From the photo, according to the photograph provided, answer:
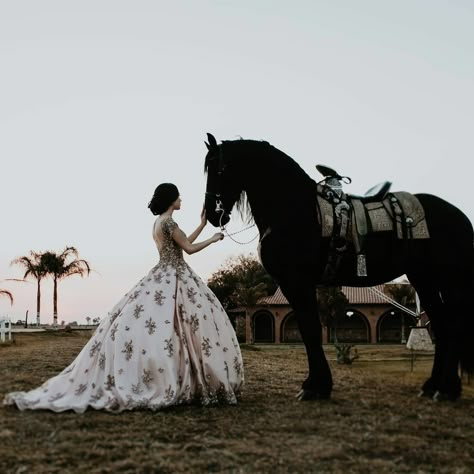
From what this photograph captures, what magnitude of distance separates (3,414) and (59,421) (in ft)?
2.23

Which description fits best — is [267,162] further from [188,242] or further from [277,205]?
[188,242]

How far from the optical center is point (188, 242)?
663cm

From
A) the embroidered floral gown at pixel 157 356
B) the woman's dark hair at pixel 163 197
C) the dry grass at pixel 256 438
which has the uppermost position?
the woman's dark hair at pixel 163 197

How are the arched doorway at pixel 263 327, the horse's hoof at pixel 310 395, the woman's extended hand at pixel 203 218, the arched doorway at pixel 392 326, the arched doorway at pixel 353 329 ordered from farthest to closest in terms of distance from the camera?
the arched doorway at pixel 263 327 < the arched doorway at pixel 353 329 < the arched doorway at pixel 392 326 < the woman's extended hand at pixel 203 218 < the horse's hoof at pixel 310 395

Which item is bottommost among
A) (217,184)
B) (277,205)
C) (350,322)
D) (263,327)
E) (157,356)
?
(263,327)

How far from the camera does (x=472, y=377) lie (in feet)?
22.1

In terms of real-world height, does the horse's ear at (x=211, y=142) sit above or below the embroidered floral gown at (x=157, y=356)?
above

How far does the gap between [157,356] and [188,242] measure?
137 centimetres

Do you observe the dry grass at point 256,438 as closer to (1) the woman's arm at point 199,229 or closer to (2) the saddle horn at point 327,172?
(1) the woman's arm at point 199,229

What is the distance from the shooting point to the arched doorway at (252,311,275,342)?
5559 cm

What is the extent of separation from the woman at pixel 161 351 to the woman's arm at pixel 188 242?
0.01m

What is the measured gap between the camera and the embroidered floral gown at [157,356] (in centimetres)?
580

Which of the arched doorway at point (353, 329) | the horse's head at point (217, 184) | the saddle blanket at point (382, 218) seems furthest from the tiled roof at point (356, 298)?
the horse's head at point (217, 184)

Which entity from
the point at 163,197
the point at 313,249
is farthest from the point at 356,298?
the point at 163,197
